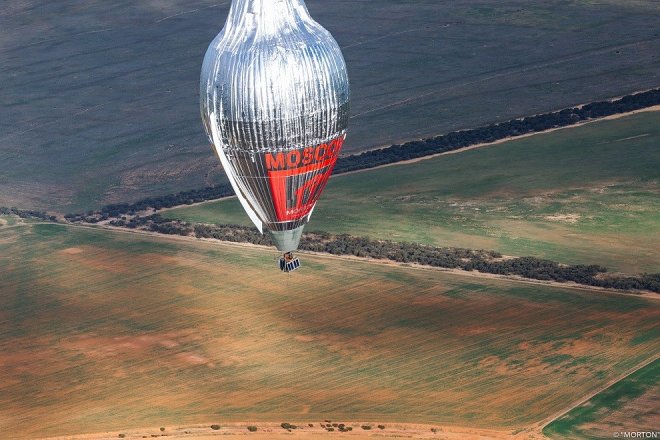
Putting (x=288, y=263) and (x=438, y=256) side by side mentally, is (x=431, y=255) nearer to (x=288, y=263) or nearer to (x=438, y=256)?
(x=438, y=256)

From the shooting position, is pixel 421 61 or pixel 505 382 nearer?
pixel 505 382

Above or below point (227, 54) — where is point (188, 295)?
below

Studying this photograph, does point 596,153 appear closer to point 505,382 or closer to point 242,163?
point 505,382

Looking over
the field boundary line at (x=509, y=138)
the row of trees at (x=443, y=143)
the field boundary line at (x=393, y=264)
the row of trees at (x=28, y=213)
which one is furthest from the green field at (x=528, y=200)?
the row of trees at (x=28, y=213)

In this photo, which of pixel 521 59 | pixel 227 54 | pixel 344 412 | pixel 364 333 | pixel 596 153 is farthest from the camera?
pixel 521 59

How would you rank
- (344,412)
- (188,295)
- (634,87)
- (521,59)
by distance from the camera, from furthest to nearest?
(521,59), (634,87), (188,295), (344,412)

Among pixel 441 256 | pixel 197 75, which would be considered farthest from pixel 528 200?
pixel 197 75

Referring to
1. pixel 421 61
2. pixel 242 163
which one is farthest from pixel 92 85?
pixel 242 163
